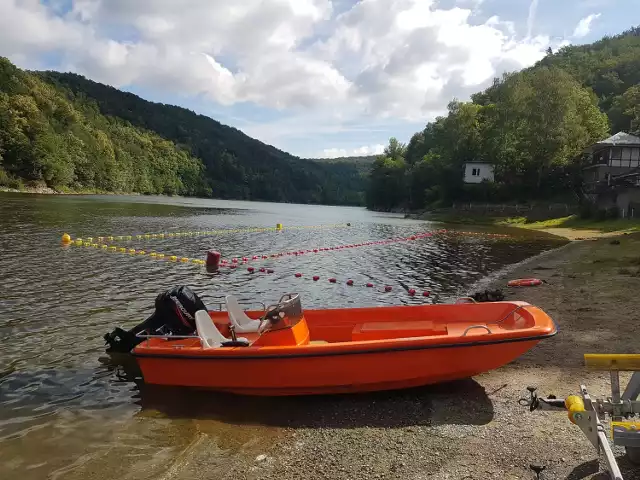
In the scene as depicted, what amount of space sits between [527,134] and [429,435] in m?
63.4

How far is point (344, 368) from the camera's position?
727 cm

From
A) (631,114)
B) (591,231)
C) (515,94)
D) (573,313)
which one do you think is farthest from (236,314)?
(631,114)

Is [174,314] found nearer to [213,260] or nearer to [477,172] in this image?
[213,260]

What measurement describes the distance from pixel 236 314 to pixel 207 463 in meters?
3.76

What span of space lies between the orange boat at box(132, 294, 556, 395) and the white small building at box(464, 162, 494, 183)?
72.9 meters

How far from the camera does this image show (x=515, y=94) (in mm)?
64688

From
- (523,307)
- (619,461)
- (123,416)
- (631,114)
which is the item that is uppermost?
(631,114)

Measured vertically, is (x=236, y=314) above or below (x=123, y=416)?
above

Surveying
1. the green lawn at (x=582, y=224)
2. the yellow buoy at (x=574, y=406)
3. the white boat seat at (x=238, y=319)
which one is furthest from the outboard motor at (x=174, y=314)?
the green lawn at (x=582, y=224)

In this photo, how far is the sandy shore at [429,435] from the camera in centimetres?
537

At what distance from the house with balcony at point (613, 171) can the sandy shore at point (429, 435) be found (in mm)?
45071

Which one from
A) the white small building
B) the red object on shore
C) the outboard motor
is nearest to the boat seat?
the outboard motor

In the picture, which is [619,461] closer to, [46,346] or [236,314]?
[236,314]

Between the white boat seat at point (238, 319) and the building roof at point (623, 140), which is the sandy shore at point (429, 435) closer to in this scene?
the white boat seat at point (238, 319)
